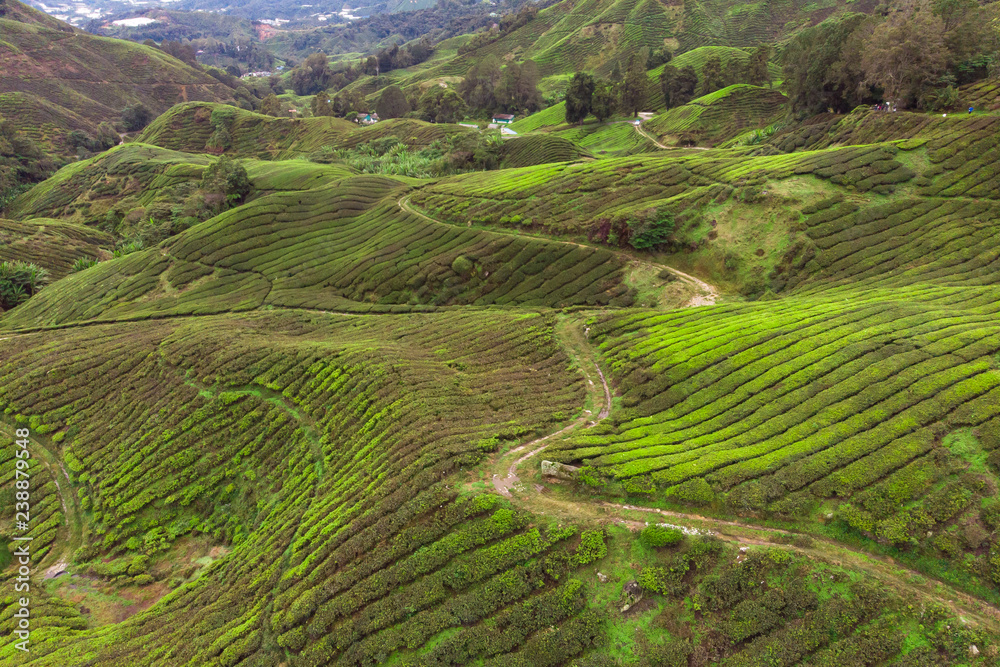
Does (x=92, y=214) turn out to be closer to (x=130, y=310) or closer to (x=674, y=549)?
(x=130, y=310)

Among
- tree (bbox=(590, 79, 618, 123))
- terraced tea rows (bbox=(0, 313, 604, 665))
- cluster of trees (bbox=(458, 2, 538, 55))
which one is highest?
cluster of trees (bbox=(458, 2, 538, 55))

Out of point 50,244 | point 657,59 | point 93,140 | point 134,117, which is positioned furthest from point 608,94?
point 134,117

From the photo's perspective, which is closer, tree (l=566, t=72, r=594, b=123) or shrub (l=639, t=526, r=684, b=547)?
shrub (l=639, t=526, r=684, b=547)

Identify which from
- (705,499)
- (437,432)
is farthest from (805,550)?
(437,432)

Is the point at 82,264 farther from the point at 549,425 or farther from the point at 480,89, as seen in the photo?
the point at 480,89

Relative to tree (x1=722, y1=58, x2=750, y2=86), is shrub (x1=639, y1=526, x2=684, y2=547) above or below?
below

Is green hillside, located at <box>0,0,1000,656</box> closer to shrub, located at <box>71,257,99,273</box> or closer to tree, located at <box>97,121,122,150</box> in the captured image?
shrub, located at <box>71,257,99,273</box>

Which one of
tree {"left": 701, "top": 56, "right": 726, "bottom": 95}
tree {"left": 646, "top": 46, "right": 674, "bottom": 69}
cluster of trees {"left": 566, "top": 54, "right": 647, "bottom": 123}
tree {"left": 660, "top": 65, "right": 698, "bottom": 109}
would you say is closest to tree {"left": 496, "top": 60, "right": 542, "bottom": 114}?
cluster of trees {"left": 566, "top": 54, "right": 647, "bottom": 123}
